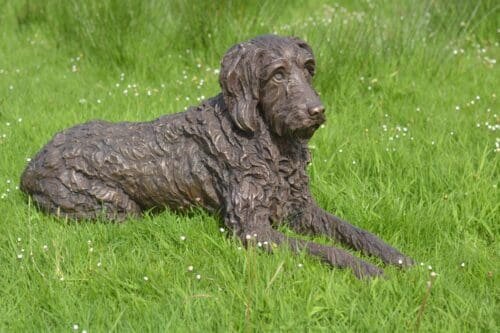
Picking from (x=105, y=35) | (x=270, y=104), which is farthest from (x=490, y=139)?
(x=105, y=35)

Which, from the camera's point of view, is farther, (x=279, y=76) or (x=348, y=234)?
(x=348, y=234)

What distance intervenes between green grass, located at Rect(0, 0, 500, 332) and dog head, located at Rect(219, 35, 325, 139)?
2.70ft

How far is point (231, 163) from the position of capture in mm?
4398

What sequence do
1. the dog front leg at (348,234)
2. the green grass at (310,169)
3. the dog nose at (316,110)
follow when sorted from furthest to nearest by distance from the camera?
1. the dog front leg at (348,234)
2. the dog nose at (316,110)
3. the green grass at (310,169)

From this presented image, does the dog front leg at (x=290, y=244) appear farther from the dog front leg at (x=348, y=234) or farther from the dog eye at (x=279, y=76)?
the dog eye at (x=279, y=76)

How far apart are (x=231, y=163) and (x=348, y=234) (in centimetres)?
94

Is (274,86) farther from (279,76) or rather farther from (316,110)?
(316,110)

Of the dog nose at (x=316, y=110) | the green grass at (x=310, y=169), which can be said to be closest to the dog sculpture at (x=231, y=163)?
the dog nose at (x=316, y=110)

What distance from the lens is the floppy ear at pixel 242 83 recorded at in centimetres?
413

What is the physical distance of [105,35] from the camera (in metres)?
7.89

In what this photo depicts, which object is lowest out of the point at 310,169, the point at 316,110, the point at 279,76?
the point at 310,169

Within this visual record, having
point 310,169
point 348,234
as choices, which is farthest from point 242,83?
point 310,169

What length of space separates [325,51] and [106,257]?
3.92m

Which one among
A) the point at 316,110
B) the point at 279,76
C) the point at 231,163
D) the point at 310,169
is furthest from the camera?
the point at 310,169
